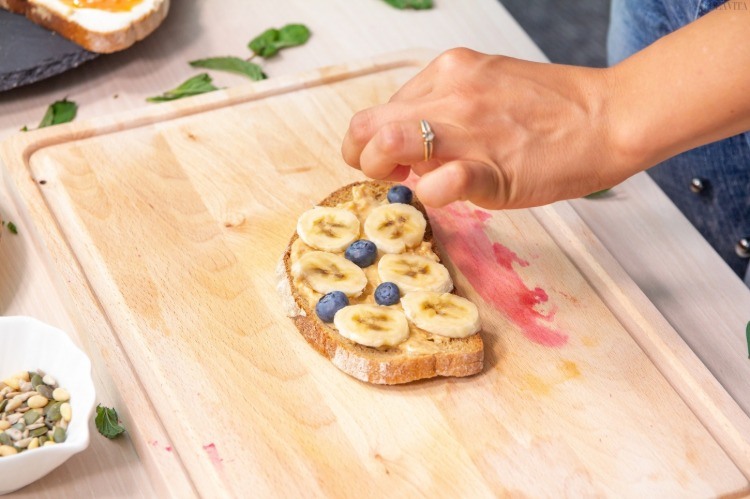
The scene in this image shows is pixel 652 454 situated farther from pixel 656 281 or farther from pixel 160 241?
pixel 160 241

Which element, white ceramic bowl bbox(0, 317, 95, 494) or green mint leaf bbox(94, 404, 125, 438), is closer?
white ceramic bowl bbox(0, 317, 95, 494)

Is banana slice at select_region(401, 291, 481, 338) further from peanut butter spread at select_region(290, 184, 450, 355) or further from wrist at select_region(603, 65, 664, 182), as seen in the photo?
wrist at select_region(603, 65, 664, 182)

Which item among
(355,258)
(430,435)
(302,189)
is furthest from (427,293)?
(302,189)

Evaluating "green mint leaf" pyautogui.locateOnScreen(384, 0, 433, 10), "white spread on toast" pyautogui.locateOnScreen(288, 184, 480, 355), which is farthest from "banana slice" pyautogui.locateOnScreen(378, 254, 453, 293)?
"green mint leaf" pyautogui.locateOnScreen(384, 0, 433, 10)

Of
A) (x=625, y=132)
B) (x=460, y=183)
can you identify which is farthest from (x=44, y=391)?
(x=625, y=132)

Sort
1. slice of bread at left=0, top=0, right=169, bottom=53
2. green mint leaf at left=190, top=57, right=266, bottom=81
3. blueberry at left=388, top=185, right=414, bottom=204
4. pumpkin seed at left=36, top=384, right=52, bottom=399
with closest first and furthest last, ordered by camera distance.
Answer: pumpkin seed at left=36, top=384, right=52, bottom=399 < blueberry at left=388, top=185, right=414, bottom=204 < slice of bread at left=0, top=0, right=169, bottom=53 < green mint leaf at left=190, top=57, right=266, bottom=81

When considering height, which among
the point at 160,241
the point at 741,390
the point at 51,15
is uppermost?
the point at 51,15

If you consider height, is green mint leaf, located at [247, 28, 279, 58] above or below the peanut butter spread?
above
